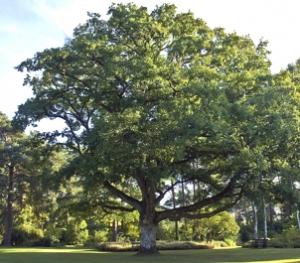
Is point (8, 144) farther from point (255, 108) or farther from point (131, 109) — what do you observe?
point (255, 108)

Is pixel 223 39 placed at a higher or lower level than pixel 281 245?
higher

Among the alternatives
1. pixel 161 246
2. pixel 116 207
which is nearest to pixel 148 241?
pixel 116 207

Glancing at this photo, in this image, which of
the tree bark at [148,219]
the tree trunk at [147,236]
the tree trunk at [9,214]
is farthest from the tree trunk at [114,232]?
the tree trunk at [147,236]

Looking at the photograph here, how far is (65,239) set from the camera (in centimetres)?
5512

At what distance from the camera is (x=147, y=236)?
33.1 m

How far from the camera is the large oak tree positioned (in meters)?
27.1

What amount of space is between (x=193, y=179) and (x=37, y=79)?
12.4 metres

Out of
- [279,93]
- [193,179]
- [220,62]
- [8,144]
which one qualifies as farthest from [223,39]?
[8,144]

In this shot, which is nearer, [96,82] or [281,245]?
[96,82]

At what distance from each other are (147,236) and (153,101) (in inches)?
356

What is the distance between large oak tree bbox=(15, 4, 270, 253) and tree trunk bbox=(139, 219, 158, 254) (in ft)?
0.21

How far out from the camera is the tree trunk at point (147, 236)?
107 ft

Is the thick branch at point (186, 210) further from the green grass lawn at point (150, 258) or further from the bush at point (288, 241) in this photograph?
the bush at point (288, 241)

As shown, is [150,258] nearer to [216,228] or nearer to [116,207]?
[116,207]
